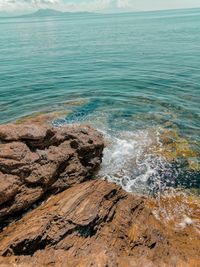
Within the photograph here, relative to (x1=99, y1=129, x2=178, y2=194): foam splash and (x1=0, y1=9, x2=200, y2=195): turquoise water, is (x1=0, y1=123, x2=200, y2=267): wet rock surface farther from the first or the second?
(x1=0, y1=9, x2=200, y2=195): turquoise water

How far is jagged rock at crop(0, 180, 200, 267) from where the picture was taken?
10344 millimetres

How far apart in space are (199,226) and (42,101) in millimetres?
24590

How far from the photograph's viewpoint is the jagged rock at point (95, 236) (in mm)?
10344

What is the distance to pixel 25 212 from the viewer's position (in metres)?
13.8

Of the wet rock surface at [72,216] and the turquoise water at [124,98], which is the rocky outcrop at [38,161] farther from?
the turquoise water at [124,98]

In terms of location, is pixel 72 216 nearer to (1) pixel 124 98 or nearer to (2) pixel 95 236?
(2) pixel 95 236

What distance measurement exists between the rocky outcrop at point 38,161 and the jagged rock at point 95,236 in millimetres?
1111

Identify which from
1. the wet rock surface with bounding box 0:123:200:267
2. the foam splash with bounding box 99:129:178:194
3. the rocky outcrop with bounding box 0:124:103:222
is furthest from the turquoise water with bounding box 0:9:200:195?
the wet rock surface with bounding box 0:123:200:267

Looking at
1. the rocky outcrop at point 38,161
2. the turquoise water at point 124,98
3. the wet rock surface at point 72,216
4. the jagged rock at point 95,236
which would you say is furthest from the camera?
the turquoise water at point 124,98

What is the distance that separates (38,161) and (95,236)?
4.99 metres

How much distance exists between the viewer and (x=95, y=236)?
1159 centimetres

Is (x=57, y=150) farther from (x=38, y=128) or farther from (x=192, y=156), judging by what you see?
(x=192, y=156)

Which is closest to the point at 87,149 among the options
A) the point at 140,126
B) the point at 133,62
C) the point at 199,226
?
the point at 199,226

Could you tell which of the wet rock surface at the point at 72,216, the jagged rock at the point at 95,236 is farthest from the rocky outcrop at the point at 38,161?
the jagged rock at the point at 95,236
